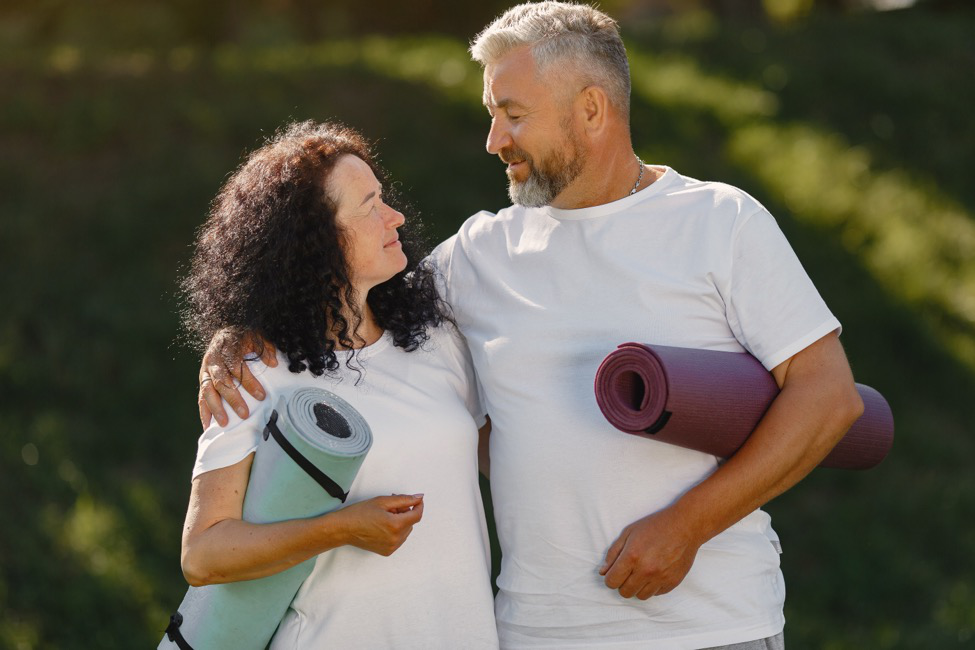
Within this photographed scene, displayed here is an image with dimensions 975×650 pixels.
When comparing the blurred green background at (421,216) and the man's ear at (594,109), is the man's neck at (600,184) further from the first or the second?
the blurred green background at (421,216)

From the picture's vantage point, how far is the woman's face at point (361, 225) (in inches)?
108

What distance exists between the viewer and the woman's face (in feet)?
9.01

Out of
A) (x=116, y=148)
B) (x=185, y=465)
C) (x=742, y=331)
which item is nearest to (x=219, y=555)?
(x=742, y=331)

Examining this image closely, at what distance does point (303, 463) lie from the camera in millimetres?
2408

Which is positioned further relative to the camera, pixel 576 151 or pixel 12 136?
pixel 12 136

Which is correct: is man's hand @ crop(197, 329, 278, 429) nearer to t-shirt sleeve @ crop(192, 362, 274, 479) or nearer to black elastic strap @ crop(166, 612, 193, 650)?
t-shirt sleeve @ crop(192, 362, 274, 479)

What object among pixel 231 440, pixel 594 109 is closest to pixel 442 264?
pixel 594 109

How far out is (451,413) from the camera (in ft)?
8.98

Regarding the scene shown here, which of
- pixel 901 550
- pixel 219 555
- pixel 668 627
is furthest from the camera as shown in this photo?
pixel 901 550

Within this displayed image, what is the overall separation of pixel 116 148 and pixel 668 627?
22.8 ft

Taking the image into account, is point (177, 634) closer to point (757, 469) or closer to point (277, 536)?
point (277, 536)

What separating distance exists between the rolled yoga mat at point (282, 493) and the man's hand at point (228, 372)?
0.38 feet

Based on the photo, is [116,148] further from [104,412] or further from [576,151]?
[576,151]

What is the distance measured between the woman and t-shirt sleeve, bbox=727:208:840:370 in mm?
670
